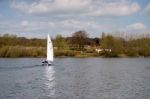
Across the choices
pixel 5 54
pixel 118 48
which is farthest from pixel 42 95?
pixel 118 48

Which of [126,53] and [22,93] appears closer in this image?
[22,93]

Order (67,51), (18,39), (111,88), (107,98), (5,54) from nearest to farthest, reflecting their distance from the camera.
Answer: (107,98) → (111,88) → (5,54) → (67,51) → (18,39)

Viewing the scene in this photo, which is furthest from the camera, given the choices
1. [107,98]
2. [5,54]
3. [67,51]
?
[67,51]

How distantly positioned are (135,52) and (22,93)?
123m

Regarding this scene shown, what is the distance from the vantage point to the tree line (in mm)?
139875

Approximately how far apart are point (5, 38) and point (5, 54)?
1473cm

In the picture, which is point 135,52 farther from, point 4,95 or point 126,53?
point 4,95

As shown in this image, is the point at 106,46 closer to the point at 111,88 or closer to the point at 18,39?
the point at 18,39

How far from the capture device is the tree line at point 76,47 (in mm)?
139875

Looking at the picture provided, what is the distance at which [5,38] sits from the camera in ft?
498

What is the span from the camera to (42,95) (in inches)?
1294

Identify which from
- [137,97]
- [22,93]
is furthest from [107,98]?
[22,93]

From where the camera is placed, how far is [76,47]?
162375mm

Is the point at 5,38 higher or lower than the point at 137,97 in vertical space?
higher
